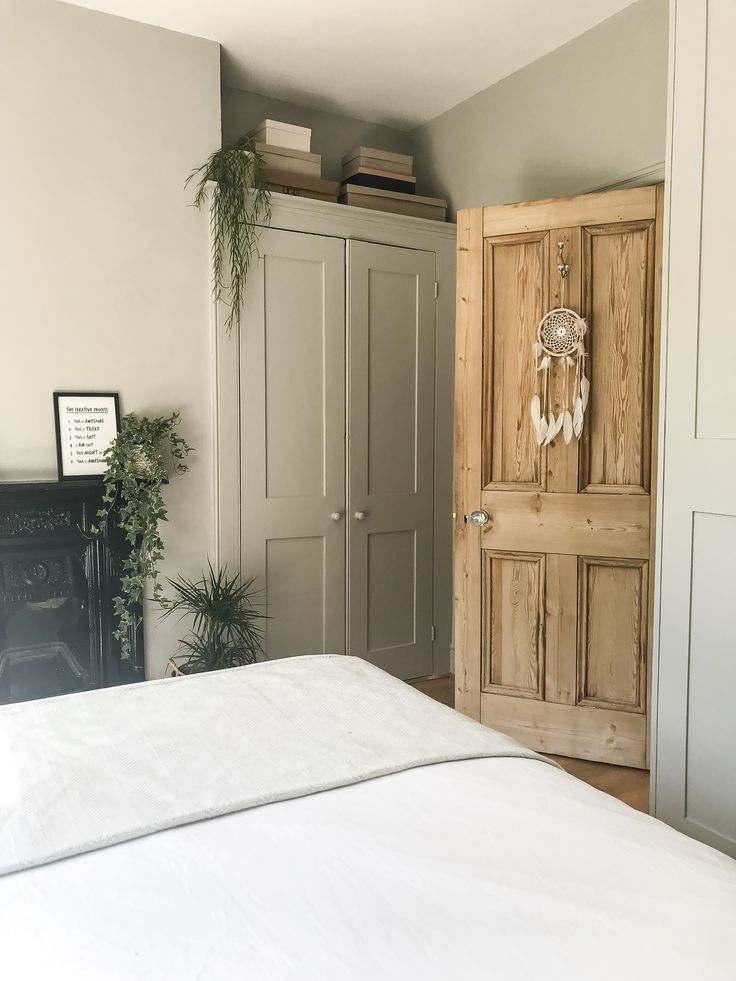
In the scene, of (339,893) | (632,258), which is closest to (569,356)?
(632,258)

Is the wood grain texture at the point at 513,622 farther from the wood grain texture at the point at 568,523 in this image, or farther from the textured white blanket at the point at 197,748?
the textured white blanket at the point at 197,748

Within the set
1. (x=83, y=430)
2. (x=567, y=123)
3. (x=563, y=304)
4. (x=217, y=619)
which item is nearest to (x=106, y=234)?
(x=83, y=430)

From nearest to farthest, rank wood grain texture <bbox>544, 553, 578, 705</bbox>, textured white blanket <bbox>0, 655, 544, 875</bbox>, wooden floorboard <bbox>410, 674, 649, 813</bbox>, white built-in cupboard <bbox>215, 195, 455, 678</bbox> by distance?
1. textured white blanket <bbox>0, 655, 544, 875</bbox>
2. wooden floorboard <bbox>410, 674, 649, 813</bbox>
3. wood grain texture <bbox>544, 553, 578, 705</bbox>
4. white built-in cupboard <bbox>215, 195, 455, 678</bbox>

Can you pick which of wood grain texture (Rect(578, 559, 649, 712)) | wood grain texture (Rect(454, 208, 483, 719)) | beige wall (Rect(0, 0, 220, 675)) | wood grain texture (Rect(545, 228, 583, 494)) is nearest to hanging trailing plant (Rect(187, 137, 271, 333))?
beige wall (Rect(0, 0, 220, 675))

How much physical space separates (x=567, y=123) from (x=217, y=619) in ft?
8.08

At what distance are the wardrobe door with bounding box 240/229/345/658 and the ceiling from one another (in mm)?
741

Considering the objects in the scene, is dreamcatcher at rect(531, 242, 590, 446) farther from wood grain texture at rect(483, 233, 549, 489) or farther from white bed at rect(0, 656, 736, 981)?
white bed at rect(0, 656, 736, 981)

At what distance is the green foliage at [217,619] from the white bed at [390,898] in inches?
76.6

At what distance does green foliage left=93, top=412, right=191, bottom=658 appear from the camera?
298 cm

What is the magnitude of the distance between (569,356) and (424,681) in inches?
71.1

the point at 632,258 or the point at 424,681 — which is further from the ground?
the point at 632,258

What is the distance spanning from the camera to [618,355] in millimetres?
2895

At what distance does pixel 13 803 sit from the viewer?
3.97 feet

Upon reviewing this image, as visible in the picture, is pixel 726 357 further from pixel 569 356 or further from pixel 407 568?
pixel 407 568
